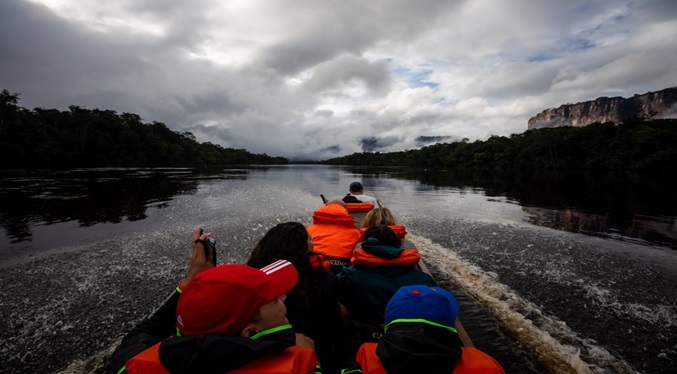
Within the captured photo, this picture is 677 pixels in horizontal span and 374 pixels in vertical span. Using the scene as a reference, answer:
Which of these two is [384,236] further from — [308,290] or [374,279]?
[308,290]

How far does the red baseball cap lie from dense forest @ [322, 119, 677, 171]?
74704 mm

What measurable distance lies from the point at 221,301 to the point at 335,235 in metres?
3.23

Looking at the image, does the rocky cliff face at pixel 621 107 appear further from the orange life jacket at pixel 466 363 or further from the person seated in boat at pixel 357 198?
the orange life jacket at pixel 466 363

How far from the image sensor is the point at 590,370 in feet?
12.2

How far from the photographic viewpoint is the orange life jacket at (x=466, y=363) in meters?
1.62

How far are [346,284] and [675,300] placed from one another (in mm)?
7060

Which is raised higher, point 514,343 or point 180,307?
point 180,307

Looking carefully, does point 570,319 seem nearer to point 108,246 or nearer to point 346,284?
point 346,284

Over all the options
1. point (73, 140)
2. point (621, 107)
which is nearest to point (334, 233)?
point (73, 140)

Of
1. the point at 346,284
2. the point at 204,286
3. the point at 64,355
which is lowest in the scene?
the point at 64,355

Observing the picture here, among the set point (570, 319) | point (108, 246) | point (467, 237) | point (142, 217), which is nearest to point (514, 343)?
point (570, 319)

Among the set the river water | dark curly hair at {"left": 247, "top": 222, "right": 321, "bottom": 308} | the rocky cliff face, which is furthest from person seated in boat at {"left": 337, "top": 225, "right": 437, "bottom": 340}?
the rocky cliff face

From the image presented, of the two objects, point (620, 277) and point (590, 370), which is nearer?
point (590, 370)

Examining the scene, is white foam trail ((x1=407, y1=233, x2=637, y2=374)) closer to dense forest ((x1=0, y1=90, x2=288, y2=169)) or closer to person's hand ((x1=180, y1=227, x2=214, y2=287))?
person's hand ((x1=180, y1=227, x2=214, y2=287))
